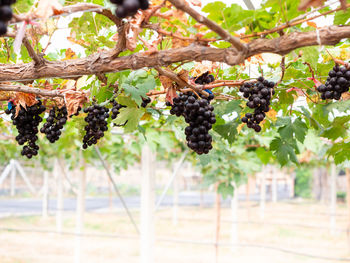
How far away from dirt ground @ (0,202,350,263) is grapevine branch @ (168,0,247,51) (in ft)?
18.2

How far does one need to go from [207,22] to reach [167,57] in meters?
0.25

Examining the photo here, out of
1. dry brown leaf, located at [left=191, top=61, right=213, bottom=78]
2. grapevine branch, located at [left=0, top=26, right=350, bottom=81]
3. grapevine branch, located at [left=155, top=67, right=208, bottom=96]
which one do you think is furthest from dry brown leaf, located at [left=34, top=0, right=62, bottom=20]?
dry brown leaf, located at [left=191, top=61, right=213, bottom=78]

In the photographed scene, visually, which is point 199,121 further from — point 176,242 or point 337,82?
point 176,242

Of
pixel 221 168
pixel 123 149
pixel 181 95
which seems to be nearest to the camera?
pixel 181 95

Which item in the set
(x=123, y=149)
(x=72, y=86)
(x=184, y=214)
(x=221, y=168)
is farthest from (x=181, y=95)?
(x=184, y=214)

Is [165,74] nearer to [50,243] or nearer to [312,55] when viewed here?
[312,55]

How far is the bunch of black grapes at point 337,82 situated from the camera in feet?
4.45

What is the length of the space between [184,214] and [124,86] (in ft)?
56.6

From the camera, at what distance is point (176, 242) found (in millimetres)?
10289

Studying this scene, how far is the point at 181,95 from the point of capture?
63.9 inches

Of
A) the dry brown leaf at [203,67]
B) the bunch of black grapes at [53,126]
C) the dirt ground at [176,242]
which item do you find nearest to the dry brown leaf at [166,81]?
the dry brown leaf at [203,67]

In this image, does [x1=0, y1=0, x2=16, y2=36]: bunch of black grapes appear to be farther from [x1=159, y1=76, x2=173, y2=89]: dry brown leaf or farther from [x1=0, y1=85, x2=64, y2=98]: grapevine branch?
[x1=0, y1=85, x2=64, y2=98]: grapevine branch

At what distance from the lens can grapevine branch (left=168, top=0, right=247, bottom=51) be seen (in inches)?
37.0

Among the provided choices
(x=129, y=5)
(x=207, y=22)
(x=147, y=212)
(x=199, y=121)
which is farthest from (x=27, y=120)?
(x=147, y=212)
